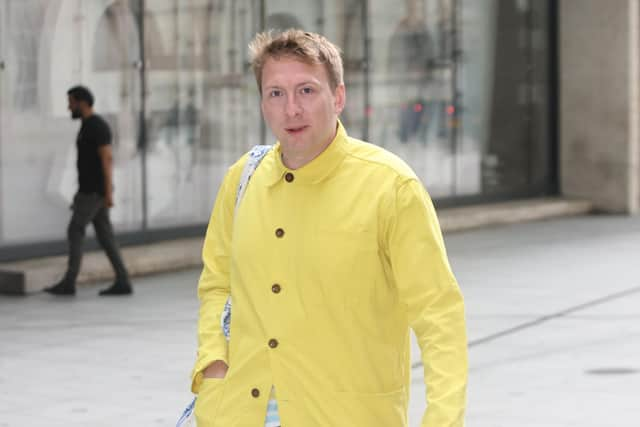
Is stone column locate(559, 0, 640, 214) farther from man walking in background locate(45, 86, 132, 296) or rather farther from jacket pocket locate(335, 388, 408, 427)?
jacket pocket locate(335, 388, 408, 427)

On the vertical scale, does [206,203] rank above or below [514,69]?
below

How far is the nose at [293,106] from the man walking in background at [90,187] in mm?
8715

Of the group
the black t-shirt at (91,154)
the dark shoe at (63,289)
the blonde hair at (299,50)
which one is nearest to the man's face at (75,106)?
the black t-shirt at (91,154)

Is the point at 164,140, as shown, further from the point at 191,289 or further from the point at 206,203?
the point at 191,289

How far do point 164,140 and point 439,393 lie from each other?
12.4 metres

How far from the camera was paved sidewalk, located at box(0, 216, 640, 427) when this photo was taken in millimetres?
7188

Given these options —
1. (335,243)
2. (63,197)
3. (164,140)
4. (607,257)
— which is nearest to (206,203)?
(164,140)

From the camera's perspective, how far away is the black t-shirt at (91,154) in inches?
453

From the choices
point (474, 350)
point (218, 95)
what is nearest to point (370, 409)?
point (474, 350)

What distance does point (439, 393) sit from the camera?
2.81 m

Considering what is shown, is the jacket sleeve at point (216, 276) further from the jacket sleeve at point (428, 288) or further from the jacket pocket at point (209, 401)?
the jacket sleeve at point (428, 288)

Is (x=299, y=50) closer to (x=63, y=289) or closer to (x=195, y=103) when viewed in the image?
(x=63, y=289)

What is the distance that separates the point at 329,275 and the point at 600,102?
60.1 ft

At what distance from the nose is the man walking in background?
8.71m
